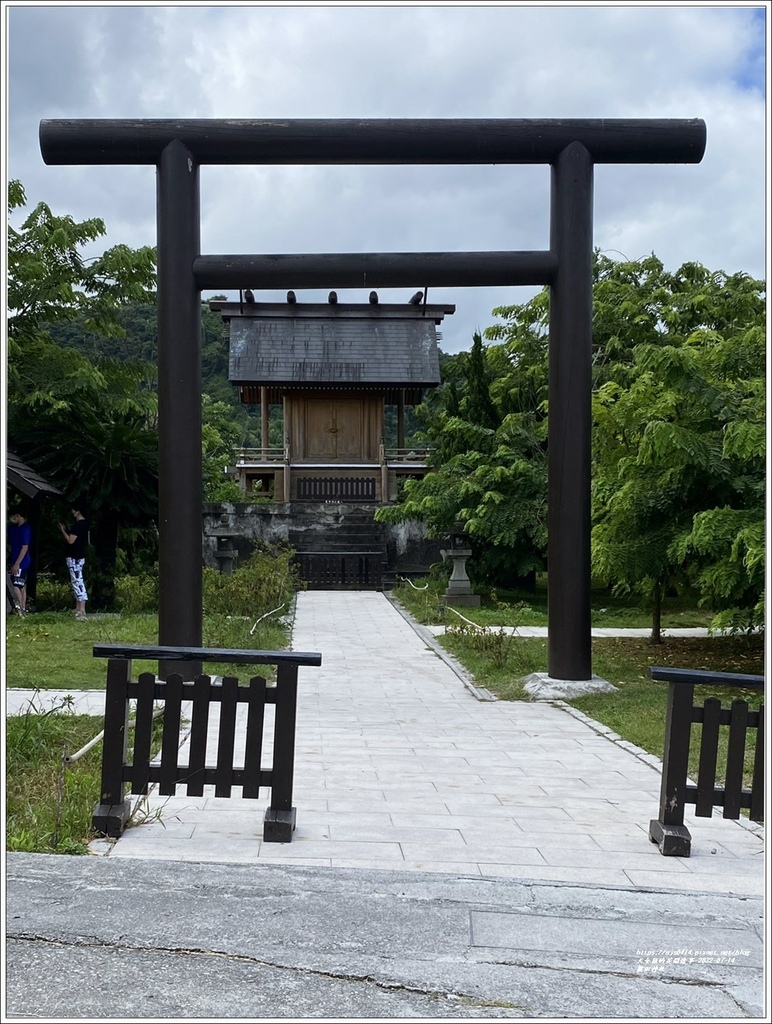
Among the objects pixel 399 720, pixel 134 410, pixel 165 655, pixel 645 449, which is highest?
pixel 134 410

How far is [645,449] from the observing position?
990 centimetres

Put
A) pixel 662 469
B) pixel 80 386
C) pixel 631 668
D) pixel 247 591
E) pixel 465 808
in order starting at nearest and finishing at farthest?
1. pixel 465 808
2. pixel 662 469
3. pixel 631 668
4. pixel 247 591
5. pixel 80 386

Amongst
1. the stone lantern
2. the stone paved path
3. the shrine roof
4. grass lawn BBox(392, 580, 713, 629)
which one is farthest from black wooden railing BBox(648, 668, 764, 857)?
the shrine roof

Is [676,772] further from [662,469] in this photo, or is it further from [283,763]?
[662,469]

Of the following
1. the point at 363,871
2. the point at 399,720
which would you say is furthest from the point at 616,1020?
the point at 399,720

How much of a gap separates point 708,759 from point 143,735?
9.07 feet

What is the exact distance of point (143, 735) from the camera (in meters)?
4.87

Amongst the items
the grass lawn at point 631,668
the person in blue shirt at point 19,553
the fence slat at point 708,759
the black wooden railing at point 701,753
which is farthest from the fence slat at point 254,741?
the person in blue shirt at point 19,553

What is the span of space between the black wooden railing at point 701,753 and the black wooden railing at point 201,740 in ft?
5.77

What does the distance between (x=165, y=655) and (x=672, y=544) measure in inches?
252

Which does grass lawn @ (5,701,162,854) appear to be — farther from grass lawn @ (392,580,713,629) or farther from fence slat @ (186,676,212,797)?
grass lawn @ (392,580,713,629)

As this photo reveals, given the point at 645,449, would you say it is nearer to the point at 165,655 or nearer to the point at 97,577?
the point at 165,655

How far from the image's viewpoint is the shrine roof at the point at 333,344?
27516mm

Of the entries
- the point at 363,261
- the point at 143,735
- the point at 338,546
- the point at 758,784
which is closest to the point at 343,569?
the point at 338,546
